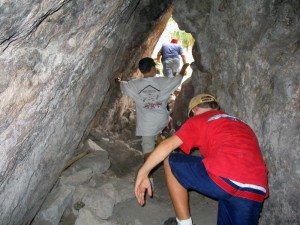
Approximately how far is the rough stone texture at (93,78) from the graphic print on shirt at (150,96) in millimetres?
752

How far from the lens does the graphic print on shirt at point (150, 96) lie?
470cm

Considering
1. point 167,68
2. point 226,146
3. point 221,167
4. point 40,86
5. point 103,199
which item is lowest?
point 167,68

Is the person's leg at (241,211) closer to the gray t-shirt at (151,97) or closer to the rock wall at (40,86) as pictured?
the rock wall at (40,86)

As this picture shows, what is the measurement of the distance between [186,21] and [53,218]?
427 cm

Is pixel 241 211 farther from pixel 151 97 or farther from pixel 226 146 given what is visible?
pixel 151 97

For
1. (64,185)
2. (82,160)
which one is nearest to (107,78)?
(82,160)

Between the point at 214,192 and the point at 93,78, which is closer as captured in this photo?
the point at 214,192

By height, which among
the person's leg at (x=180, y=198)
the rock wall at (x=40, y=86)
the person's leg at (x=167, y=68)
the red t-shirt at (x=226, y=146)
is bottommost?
the person's leg at (x=167, y=68)

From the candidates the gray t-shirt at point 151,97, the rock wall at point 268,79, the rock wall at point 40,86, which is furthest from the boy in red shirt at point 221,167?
the gray t-shirt at point 151,97

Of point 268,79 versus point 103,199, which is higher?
point 268,79

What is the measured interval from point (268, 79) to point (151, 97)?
71.3 inches

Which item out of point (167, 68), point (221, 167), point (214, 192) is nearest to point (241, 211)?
point (214, 192)

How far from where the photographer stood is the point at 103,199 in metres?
4.18

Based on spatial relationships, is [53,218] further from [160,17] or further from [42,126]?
[160,17]
